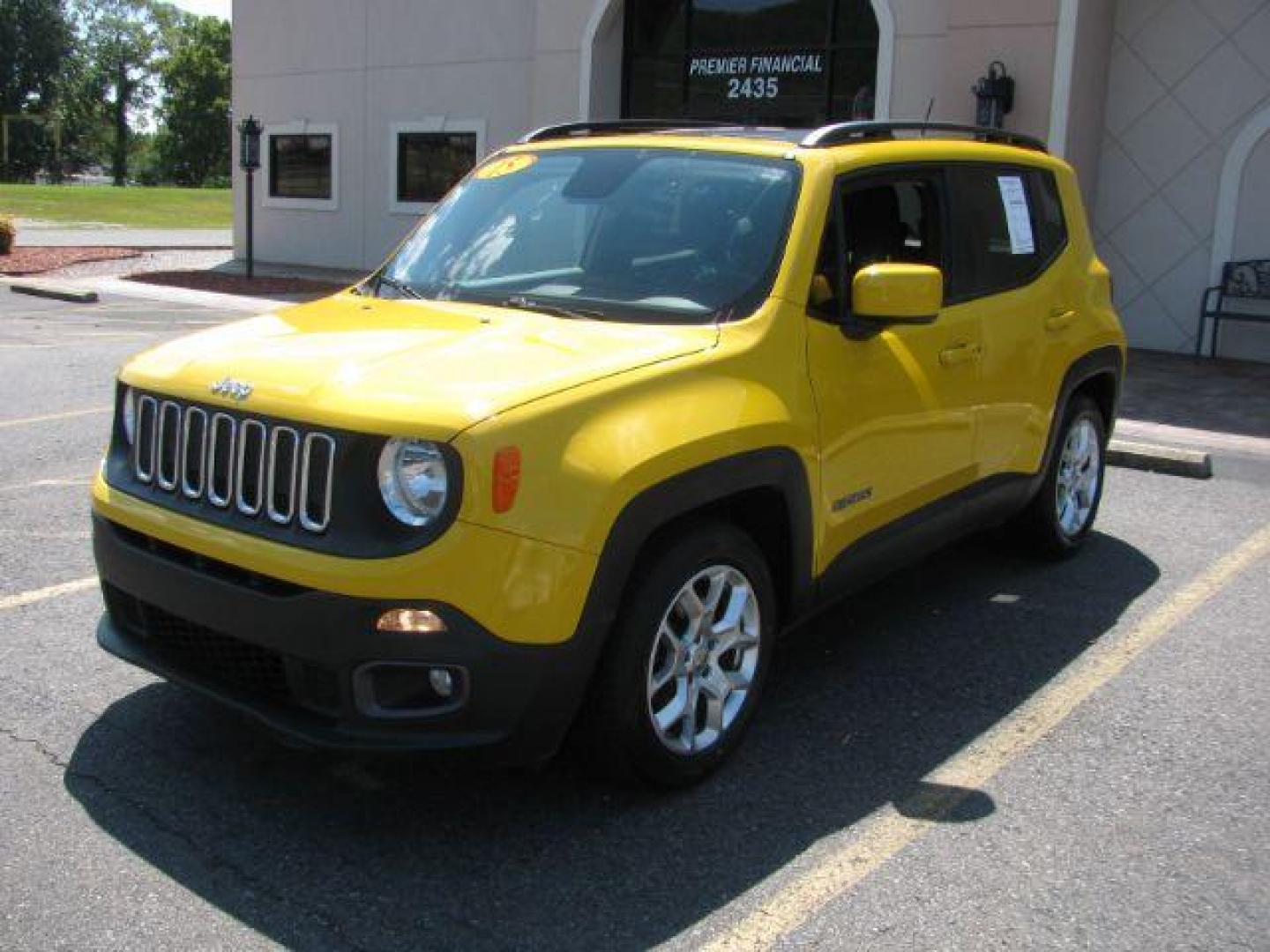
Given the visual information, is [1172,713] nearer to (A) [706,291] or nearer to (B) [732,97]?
(A) [706,291]

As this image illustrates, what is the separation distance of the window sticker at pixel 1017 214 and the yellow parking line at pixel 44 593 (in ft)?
13.1

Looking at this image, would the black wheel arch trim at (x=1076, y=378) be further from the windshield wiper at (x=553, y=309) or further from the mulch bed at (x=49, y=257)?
the mulch bed at (x=49, y=257)

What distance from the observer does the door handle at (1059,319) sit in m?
5.46

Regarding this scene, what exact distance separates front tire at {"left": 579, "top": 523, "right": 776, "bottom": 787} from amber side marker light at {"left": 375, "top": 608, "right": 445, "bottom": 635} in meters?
0.53

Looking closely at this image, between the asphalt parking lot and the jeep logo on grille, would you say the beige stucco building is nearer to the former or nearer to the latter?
the asphalt parking lot

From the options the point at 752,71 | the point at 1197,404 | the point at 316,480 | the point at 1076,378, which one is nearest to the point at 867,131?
the point at 1076,378

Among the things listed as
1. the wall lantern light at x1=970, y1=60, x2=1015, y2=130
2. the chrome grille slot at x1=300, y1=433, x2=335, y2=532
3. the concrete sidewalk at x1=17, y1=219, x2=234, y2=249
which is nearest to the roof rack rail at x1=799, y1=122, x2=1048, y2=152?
the chrome grille slot at x1=300, y1=433, x2=335, y2=532

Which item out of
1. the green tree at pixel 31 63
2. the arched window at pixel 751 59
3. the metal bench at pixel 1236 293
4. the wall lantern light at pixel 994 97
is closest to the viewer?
the wall lantern light at pixel 994 97

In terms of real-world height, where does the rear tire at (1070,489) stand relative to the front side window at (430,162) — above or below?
below

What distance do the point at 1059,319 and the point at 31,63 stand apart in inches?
4245

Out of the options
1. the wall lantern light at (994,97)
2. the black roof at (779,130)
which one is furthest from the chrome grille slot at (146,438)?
the wall lantern light at (994,97)

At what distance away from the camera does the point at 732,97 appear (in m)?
16.9

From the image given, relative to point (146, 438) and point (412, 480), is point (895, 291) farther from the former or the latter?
point (146, 438)

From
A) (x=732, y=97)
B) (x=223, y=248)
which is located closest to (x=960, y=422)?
(x=732, y=97)
